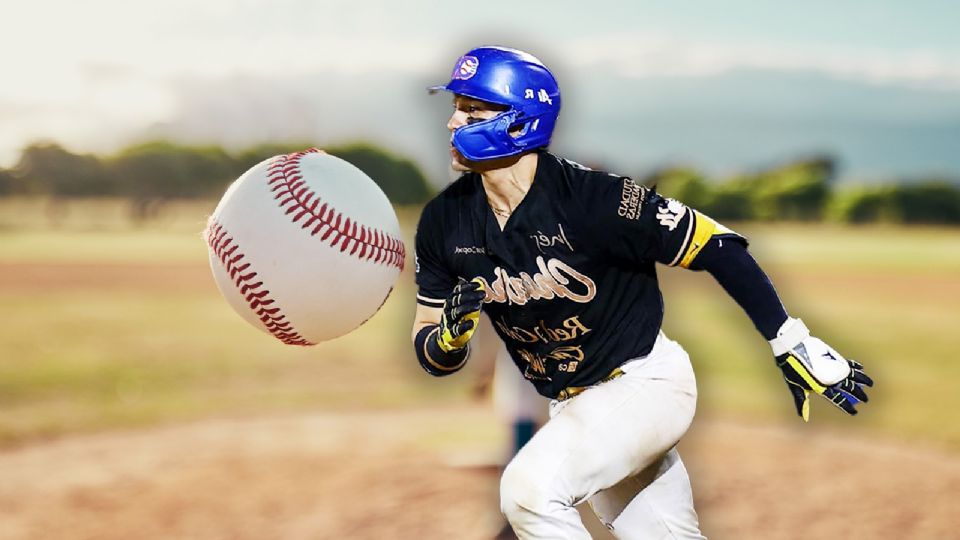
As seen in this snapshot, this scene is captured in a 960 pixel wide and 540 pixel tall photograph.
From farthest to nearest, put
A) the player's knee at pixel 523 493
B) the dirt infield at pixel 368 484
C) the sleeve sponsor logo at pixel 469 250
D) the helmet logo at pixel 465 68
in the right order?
the dirt infield at pixel 368 484 → the sleeve sponsor logo at pixel 469 250 → the helmet logo at pixel 465 68 → the player's knee at pixel 523 493

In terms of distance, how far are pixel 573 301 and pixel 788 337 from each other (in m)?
0.86

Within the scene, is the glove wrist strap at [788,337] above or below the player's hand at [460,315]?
above

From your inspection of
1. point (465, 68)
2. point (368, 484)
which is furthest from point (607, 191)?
point (368, 484)

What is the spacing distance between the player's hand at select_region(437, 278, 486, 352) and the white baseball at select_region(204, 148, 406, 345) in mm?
553

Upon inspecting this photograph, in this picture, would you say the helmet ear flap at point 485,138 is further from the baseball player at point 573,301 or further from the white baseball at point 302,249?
the white baseball at point 302,249

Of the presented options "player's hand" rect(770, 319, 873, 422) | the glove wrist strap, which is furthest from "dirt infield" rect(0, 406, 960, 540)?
the glove wrist strap

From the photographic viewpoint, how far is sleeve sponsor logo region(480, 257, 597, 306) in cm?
392

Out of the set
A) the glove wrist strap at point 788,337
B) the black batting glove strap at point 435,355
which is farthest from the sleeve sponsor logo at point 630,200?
the black batting glove strap at point 435,355

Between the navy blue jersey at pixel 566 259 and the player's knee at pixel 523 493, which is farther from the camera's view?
the navy blue jersey at pixel 566 259

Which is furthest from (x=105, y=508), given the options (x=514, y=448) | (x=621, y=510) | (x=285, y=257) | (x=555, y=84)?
(x=555, y=84)

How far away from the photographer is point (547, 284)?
155 inches

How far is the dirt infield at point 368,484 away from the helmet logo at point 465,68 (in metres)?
3.41

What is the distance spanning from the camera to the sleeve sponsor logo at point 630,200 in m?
3.79

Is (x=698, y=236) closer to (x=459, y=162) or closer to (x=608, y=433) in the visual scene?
(x=608, y=433)
